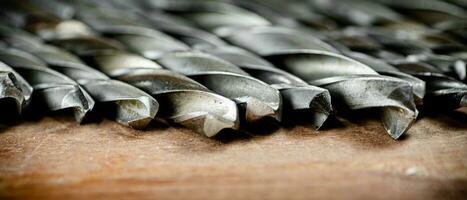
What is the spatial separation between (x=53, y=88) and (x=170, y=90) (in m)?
0.15

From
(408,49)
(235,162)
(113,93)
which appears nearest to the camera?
(235,162)

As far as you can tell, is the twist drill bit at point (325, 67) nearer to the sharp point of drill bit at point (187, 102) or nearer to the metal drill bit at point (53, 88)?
the sharp point of drill bit at point (187, 102)

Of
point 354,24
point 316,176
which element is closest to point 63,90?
point 316,176

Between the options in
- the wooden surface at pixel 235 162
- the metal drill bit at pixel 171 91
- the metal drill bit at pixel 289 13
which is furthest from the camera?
the metal drill bit at pixel 289 13

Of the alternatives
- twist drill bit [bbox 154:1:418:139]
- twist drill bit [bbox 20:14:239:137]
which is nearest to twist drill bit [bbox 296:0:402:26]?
twist drill bit [bbox 154:1:418:139]

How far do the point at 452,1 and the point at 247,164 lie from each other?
2.01 ft

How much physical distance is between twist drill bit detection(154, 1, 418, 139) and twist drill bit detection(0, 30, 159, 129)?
201 mm

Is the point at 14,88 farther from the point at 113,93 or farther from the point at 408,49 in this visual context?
the point at 408,49

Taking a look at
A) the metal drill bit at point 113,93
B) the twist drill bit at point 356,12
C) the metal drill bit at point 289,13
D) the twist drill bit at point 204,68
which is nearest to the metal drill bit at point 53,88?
the metal drill bit at point 113,93

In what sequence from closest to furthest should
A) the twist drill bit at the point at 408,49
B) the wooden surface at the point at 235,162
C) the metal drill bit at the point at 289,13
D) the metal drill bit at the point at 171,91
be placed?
the wooden surface at the point at 235,162
the metal drill bit at the point at 171,91
the twist drill bit at the point at 408,49
the metal drill bit at the point at 289,13

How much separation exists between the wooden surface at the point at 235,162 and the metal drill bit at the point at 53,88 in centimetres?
2

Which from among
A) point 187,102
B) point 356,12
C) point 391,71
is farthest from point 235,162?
point 356,12

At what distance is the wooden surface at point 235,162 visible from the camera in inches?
19.0

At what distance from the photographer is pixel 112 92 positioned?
2.11ft
